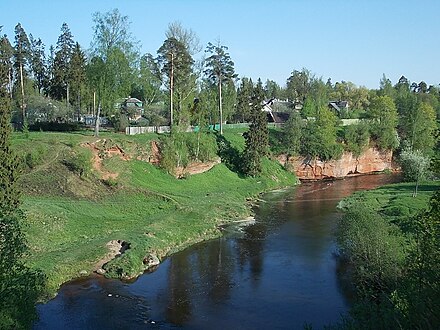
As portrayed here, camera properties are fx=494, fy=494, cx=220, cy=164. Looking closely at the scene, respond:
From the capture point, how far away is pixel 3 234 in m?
19.2

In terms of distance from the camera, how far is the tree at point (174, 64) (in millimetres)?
61375

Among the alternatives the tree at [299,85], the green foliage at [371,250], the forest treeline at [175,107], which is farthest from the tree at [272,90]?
the green foliage at [371,250]

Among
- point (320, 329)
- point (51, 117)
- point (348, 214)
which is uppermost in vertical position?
point (51, 117)

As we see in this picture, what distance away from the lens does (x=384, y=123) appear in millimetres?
85250

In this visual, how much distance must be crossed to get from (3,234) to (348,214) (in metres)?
22.1

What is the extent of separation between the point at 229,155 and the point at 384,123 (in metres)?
32.1

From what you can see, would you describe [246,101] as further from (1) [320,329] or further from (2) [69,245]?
(1) [320,329]

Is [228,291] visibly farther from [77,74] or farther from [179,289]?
[77,74]

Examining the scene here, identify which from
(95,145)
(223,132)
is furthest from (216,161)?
(95,145)

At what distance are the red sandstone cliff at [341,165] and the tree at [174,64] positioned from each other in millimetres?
20078

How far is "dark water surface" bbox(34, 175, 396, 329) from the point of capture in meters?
24.6

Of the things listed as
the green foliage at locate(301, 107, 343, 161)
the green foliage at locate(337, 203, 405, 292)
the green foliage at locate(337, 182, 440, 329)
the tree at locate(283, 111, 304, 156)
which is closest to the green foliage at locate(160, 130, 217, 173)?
the tree at locate(283, 111, 304, 156)

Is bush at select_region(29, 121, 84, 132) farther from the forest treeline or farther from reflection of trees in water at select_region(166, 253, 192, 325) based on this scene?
reflection of trees in water at select_region(166, 253, 192, 325)

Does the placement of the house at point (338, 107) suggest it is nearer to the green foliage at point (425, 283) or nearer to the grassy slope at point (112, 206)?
the grassy slope at point (112, 206)
